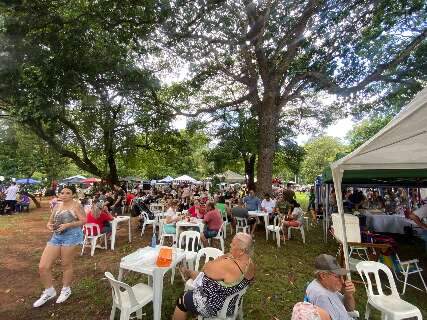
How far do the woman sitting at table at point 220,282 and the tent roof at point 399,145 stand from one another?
1737 millimetres

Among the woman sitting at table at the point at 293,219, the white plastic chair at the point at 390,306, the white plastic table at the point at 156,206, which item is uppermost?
the white plastic table at the point at 156,206

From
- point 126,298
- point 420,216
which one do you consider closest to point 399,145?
point 420,216

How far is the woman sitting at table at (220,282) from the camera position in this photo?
2861 mm

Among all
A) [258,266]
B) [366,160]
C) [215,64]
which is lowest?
[258,266]

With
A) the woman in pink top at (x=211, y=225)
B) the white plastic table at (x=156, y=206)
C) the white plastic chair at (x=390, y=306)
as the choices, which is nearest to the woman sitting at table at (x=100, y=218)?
the woman in pink top at (x=211, y=225)

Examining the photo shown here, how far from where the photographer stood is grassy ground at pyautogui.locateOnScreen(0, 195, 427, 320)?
4039 mm

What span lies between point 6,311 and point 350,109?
43.1 ft

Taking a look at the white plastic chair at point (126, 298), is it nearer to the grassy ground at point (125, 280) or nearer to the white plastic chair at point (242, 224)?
the grassy ground at point (125, 280)

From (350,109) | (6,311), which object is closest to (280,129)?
(350,109)

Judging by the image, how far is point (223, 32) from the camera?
988 cm

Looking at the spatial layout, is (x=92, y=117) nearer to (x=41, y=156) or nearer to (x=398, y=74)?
(x=398, y=74)

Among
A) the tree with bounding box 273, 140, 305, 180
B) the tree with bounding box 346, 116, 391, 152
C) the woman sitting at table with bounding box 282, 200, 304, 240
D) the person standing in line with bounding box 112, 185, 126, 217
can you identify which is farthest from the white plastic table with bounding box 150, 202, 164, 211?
the tree with bounding box 273, 140, 305, 180

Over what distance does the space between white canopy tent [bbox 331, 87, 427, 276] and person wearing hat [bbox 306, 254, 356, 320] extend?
1342 millimetres

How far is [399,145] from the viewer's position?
14.1 feet
